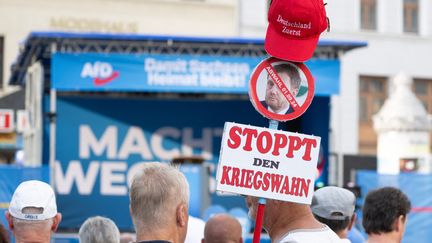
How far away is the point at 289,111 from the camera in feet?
14.6

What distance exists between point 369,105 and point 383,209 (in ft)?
108

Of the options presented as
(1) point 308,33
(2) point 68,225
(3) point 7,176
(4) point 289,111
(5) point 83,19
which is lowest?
(2) point 68,225

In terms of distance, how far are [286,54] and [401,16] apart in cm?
3579

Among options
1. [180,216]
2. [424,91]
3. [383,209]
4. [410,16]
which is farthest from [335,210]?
[410,16]

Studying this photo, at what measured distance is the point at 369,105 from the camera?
126ft

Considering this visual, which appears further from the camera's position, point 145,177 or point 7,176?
point 7,176

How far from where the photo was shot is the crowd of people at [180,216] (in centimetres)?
374

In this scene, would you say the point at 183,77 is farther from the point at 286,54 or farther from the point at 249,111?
the point at 286,54

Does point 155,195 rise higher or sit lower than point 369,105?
lower

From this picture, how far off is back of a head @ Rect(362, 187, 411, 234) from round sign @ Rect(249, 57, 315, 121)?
143cm

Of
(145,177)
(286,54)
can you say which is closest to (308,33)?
(286,54)

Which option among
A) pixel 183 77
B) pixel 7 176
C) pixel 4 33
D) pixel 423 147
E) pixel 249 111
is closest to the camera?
pixel 7 176

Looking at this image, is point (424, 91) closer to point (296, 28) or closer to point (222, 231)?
point (222, 231)

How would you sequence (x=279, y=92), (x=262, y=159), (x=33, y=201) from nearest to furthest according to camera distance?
(x=262, y=159)
(x=279, y=92)
(x=33, y=201)
